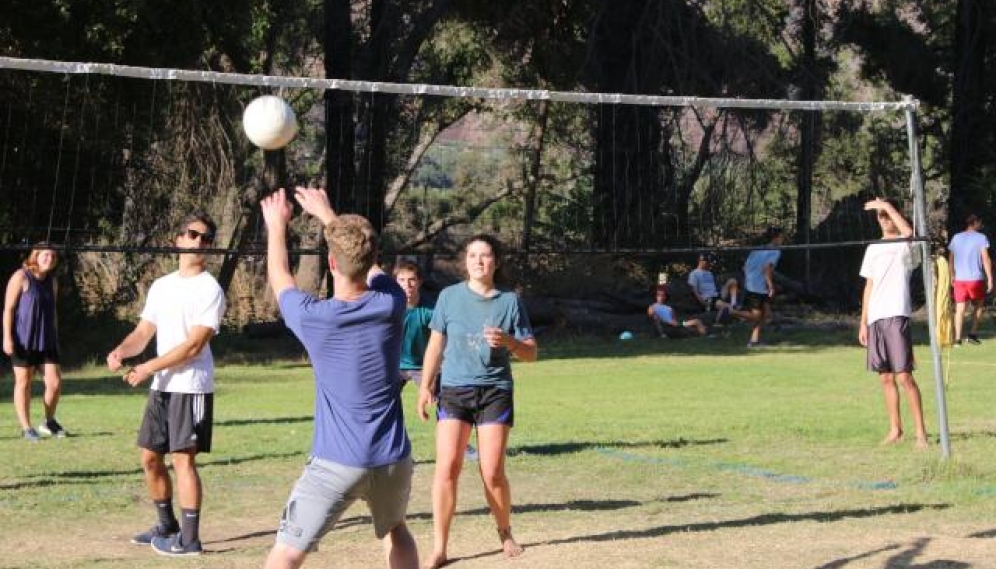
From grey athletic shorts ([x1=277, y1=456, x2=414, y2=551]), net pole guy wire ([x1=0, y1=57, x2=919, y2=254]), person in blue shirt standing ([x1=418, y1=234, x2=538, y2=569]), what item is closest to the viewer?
grey athletic shorts ([x1=277, y1=456, x2=414, y2=551])

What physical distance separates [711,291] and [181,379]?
732 inches

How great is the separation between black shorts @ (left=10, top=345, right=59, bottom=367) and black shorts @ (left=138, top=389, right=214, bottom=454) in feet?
18.0

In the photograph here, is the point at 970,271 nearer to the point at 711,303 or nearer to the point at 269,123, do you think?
the point at 711,303

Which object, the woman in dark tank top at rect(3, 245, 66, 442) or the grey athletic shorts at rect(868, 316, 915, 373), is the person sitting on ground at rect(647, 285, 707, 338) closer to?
the grey athletic shorts at rect(868, 316, 915, 373)

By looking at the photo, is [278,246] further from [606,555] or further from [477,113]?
[477,113]

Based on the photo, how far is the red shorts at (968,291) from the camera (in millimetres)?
22038

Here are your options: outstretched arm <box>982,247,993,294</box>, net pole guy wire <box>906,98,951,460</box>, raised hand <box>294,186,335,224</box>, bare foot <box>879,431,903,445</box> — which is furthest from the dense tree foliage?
raised hand <box>294,186,335,224</box>

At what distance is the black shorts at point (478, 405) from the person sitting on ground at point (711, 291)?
718 inches

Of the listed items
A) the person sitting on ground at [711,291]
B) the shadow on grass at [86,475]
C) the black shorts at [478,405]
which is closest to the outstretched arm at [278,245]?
the black shorts at [478,405]

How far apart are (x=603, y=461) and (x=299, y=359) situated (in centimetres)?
1273

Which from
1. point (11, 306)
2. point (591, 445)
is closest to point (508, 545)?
point (591, 445)

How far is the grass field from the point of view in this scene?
820 cm

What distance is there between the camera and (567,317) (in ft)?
88.4

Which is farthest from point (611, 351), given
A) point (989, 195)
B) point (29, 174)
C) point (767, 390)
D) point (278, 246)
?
point (278, 246)
